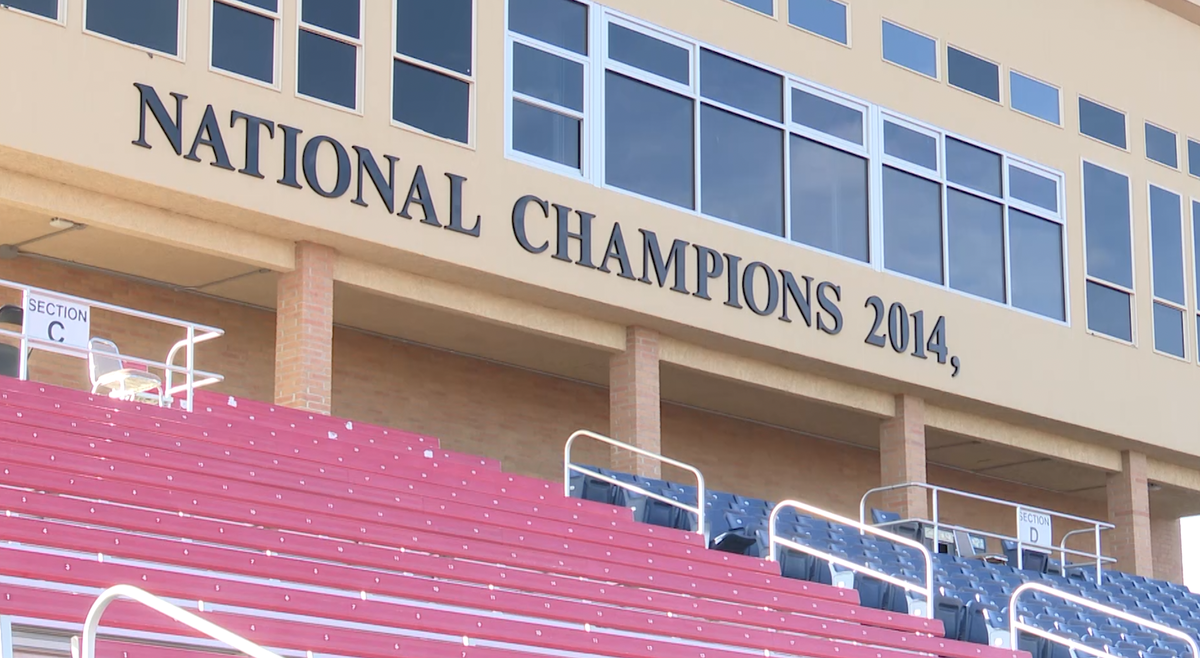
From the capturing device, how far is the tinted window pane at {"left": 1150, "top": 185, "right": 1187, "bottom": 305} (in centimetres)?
2138

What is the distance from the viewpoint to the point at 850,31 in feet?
60.3

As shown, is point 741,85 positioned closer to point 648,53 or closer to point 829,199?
point 648,53

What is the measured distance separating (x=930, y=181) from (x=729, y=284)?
338 centimetres

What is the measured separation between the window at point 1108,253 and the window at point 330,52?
9.66 meters

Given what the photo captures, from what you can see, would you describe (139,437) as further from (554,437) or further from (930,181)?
(930,181)

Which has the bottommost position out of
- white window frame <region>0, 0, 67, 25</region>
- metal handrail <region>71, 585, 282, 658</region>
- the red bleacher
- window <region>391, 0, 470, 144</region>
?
metal handrail <region>71, 585, 282, 658</region>

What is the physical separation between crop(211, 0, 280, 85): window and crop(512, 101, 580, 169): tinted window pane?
238 cm

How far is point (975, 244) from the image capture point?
1938cm

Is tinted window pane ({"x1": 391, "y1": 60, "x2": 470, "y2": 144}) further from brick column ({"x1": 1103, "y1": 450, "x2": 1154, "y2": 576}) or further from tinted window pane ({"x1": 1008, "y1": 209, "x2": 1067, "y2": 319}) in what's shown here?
brick column ({"x1": 1103, "y1": 450, "x2": 1154, "y2": 576})

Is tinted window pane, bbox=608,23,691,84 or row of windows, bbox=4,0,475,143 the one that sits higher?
tinted window pane, bbox=608,23,691,84

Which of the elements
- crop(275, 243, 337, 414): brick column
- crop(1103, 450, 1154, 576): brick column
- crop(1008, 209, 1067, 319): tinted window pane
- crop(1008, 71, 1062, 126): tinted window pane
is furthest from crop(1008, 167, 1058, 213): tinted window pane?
crop(275, 243, 337, 414): brick column

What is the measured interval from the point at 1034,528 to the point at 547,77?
6711 millimetres

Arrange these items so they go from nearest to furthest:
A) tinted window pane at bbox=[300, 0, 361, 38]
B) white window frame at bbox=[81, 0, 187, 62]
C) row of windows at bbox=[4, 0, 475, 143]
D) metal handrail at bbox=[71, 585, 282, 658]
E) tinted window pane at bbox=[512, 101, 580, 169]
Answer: metal handrail at bbox=[71, 585, 282, 658] < white window frame at bbox=[81, 0, 187, 62] < row of windows at bbox=[4, 0, 475, 143] < tinted window pane at bbox=[300, 0, 361, 38] < tinted window pane at bbox=[512, 101, 580, 169]

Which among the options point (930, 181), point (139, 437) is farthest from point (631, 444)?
point (139, 437)
